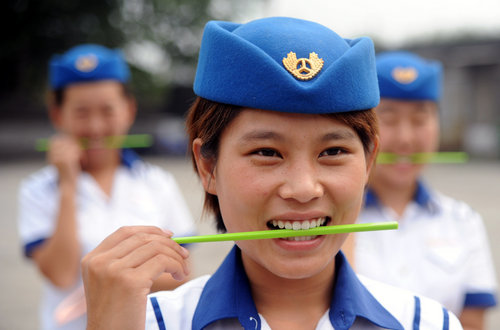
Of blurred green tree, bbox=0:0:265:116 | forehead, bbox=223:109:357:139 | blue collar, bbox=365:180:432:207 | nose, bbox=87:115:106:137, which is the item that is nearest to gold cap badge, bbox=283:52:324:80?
forehead, bbox=223:109:357:139

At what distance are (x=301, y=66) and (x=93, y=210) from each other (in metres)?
2.08

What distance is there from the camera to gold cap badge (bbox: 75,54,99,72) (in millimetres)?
3087

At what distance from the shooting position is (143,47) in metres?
22.0

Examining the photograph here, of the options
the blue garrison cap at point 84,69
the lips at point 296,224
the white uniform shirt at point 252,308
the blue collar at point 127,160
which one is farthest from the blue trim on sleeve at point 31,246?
the lips at point 296,224

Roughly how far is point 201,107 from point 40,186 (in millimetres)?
1940

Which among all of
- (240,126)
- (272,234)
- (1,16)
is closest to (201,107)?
(240,126)

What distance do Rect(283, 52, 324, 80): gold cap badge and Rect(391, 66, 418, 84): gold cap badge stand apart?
4.73ft

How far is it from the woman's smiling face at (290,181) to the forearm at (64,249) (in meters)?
1.68

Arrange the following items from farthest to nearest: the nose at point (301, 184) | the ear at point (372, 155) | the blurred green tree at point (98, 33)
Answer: the blurred green tree at point (98, 33) < the ear at point (372, 155) < the nose at point (301, 184)

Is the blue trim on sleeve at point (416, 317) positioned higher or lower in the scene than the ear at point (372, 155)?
lower

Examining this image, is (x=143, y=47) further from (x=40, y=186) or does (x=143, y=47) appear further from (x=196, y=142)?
(x=196, y=142)

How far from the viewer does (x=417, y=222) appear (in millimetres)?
2807

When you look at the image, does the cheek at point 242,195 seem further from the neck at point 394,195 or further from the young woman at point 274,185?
the neck at point 394,195

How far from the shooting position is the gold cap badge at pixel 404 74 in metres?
2.74
